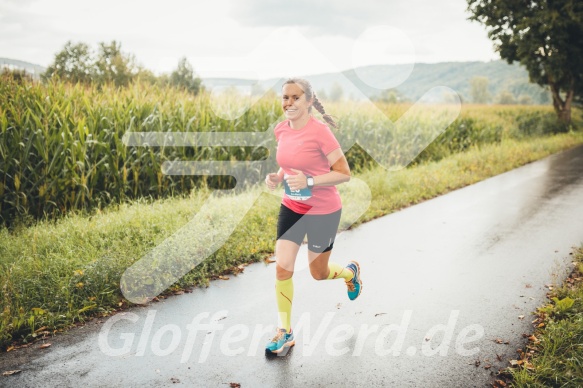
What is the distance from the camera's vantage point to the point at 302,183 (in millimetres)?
3486

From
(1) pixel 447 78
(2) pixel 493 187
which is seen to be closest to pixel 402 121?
→ (2) pixel 493 187

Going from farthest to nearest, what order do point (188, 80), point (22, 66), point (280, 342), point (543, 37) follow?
point (543, 37), point (188, 80), point (22, 66), point (280, 342)

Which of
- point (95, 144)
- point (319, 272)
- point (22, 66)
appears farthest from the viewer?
point (22, 66)

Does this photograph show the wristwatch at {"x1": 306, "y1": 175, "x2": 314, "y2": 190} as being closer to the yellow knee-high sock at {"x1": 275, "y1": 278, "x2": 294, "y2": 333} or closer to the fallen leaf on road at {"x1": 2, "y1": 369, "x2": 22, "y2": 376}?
the yellow knee-high sock at {"x1": 275, "y1": 278, "x2": 294, "y2": 333}

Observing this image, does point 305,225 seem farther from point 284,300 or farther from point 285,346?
point 285,346

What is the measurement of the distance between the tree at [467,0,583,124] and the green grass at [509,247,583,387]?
81.1ft

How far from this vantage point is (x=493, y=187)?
1102 centimetres

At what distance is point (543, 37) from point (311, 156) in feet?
92.2

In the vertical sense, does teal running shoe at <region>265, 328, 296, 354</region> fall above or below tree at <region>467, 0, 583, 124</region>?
below

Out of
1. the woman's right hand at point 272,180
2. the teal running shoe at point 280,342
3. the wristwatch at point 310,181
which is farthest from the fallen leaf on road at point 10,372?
the wristwatch at point 310,181

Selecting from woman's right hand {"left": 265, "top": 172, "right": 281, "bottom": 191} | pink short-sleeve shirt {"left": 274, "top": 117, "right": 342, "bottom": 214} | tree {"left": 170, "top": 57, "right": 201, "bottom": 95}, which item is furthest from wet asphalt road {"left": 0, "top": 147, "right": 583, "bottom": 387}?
tree {"left": 170, "top": 57, "right": 201, "bottom": 95}

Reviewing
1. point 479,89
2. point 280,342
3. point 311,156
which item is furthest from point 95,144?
point 479,89

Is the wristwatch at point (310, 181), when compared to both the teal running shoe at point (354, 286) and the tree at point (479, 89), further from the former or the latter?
the tree at point (479, 89)

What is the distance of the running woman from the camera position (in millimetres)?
3551
